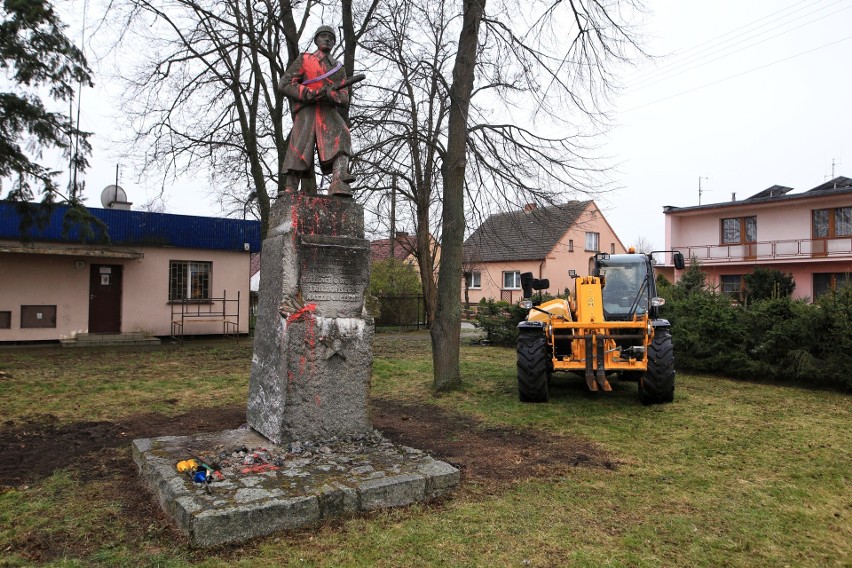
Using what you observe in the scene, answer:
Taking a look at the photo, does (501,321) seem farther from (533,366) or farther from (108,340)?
(108,340)

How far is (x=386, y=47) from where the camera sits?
970 centimetres

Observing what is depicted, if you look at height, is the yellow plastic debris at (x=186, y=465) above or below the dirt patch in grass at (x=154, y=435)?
above

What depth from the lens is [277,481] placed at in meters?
4.38

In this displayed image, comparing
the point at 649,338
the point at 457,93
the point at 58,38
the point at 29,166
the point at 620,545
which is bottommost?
the point at 620,545

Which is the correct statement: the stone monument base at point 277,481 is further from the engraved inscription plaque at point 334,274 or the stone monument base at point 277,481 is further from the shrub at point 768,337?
the shrub at point 768,337

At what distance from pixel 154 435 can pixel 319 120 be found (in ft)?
12.5

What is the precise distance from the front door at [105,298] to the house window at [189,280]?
4.95 ft

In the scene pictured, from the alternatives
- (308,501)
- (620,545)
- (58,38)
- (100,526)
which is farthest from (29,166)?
(620,545)

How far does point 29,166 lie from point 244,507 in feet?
35.3

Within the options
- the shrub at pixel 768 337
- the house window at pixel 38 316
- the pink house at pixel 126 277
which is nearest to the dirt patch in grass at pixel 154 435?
the shrub at pixel 768 337

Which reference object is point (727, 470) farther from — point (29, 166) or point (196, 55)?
point (29, 166)

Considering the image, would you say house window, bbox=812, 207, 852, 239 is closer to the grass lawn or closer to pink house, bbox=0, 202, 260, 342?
the grass lawn

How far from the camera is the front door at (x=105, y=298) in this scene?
672 inches

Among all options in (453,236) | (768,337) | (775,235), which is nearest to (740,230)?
(775,235)
